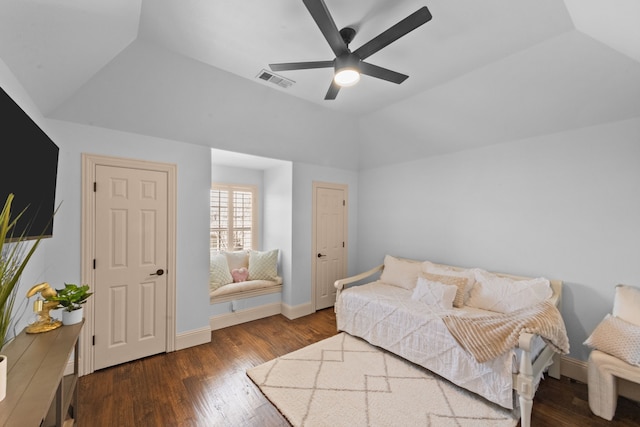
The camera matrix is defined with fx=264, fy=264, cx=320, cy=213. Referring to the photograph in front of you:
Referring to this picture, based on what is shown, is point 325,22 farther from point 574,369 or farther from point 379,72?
point 574,369

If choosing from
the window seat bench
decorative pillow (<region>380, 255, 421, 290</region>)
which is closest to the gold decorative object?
the window seat bench

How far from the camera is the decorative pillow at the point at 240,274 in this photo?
392cm

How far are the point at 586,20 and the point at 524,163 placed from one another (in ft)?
5.02

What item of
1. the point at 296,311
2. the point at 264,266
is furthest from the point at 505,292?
the point at 264,266

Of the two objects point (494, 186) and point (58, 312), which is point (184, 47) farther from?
point (494, 186)

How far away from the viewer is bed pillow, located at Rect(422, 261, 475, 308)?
2875mm

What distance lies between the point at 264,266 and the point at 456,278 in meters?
2.58

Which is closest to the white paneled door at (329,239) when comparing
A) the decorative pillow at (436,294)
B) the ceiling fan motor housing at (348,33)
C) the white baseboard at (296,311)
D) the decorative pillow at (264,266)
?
the white baseboard at (296,311)

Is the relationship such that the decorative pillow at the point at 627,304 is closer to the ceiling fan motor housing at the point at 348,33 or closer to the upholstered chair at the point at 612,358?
the upholstered chair at the point at 612,358

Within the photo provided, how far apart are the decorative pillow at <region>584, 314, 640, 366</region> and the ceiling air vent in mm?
3355

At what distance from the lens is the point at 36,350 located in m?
1.36

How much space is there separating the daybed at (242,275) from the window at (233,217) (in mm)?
358

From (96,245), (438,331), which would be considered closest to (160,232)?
(96,245)

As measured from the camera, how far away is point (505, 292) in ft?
8.87
